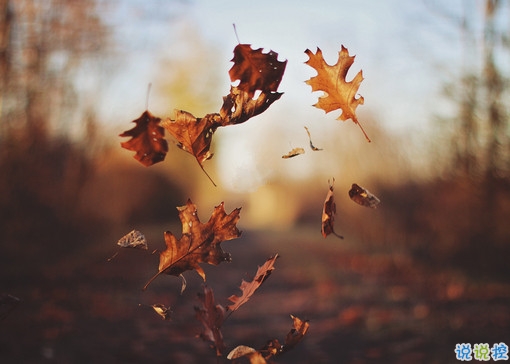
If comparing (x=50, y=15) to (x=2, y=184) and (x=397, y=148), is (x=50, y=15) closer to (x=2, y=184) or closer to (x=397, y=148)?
(x=2, y=184)

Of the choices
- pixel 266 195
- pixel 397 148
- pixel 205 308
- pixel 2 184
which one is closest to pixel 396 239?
pixel 397 148

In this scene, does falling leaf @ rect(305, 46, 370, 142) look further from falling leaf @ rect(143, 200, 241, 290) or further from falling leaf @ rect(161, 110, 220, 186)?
falling leaf @ rect(143, 200, 241, 290)

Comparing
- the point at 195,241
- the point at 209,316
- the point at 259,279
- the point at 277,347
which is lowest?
the point at 277,347

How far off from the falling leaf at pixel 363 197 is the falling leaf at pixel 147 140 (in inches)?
24.2

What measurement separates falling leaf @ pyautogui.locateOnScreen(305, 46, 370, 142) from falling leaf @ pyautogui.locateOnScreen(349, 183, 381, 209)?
0.17 meters

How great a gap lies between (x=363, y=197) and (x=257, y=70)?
516mm

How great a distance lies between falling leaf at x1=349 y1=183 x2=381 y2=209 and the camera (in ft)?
5.00

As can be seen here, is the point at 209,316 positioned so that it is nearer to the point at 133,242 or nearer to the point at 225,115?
the point at 133,242

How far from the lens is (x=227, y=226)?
153 centimetres

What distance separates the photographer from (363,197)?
1538mm

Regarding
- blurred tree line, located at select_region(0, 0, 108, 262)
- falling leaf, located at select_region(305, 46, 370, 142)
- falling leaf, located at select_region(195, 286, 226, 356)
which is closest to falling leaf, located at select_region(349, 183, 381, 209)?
falling leaf, located at select_region(305, 46, 370, 142)

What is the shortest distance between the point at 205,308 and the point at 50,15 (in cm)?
722

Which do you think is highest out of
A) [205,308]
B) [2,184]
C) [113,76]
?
[113,76]

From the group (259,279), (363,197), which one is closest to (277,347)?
(259,279)
